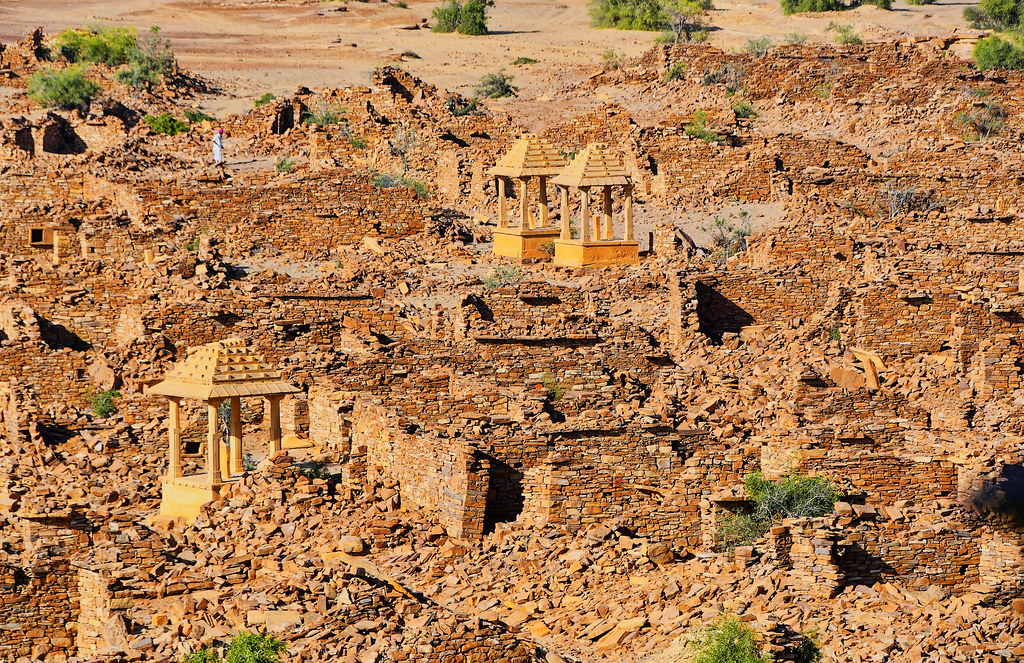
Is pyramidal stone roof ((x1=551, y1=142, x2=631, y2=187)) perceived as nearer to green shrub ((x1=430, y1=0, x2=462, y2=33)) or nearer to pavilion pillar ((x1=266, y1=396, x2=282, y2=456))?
pavilion pillar ((x1=266, y1=396, x2=282, y2=456))

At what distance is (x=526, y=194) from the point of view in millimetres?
44281

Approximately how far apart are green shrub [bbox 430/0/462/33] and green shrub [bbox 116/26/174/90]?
12.0 metres

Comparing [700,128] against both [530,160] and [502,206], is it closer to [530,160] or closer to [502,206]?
[530,160]

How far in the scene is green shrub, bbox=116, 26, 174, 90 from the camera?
5853 centimetres

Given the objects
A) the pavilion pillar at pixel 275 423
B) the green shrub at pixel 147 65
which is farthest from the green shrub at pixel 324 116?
the pavilion pillar at pixel 275 423

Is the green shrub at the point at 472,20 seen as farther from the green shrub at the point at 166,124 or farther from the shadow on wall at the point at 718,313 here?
the shadow on wall at the point at 718,313

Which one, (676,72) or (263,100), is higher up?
(676,72)

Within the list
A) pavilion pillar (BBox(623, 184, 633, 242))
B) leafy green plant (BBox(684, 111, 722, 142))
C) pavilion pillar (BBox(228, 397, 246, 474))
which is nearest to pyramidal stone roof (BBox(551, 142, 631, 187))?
pavilion pillar (BBox(623, 184, 633, 242))

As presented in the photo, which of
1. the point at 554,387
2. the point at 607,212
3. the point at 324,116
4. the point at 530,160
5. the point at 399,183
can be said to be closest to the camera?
the point at 554,387

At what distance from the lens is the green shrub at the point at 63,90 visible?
55188 mm

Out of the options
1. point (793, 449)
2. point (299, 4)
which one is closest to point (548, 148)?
point (793, 449)

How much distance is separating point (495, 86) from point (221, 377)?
102ft

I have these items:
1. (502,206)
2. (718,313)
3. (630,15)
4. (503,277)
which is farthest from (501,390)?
(630,15)

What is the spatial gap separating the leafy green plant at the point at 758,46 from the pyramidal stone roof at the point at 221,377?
105 feet
